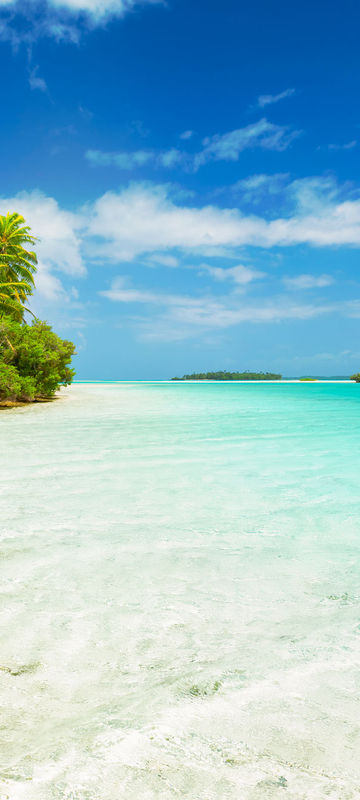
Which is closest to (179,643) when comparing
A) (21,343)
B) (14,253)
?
(21,343)

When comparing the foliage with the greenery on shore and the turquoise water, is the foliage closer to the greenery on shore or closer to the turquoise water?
the greenery on shore

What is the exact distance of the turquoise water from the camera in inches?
58.4

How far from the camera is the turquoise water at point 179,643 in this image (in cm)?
148

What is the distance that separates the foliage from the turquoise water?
1331 cm

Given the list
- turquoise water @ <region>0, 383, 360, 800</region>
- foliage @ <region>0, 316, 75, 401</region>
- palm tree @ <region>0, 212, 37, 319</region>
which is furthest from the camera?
palm tree @ <region>0, 212, 37, 319</region>

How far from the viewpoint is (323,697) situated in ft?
6.09

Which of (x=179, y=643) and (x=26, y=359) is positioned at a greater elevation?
(x=26, y=359)

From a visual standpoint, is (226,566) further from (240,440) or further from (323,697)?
(240,440)

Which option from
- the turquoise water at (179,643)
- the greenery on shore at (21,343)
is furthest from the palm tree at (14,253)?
the turquoise water at (179,643)

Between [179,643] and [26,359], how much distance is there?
18472 mm

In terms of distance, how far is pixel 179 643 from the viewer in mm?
2242

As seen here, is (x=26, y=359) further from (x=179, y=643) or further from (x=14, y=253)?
(x=179, y=643)

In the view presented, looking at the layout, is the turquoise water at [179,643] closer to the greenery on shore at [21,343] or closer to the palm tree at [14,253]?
the greenery on shore at [21,343]

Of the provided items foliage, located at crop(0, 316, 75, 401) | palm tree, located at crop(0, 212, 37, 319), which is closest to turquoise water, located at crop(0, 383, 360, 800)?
foliage, located at crop(0, 316, 75, 401)
